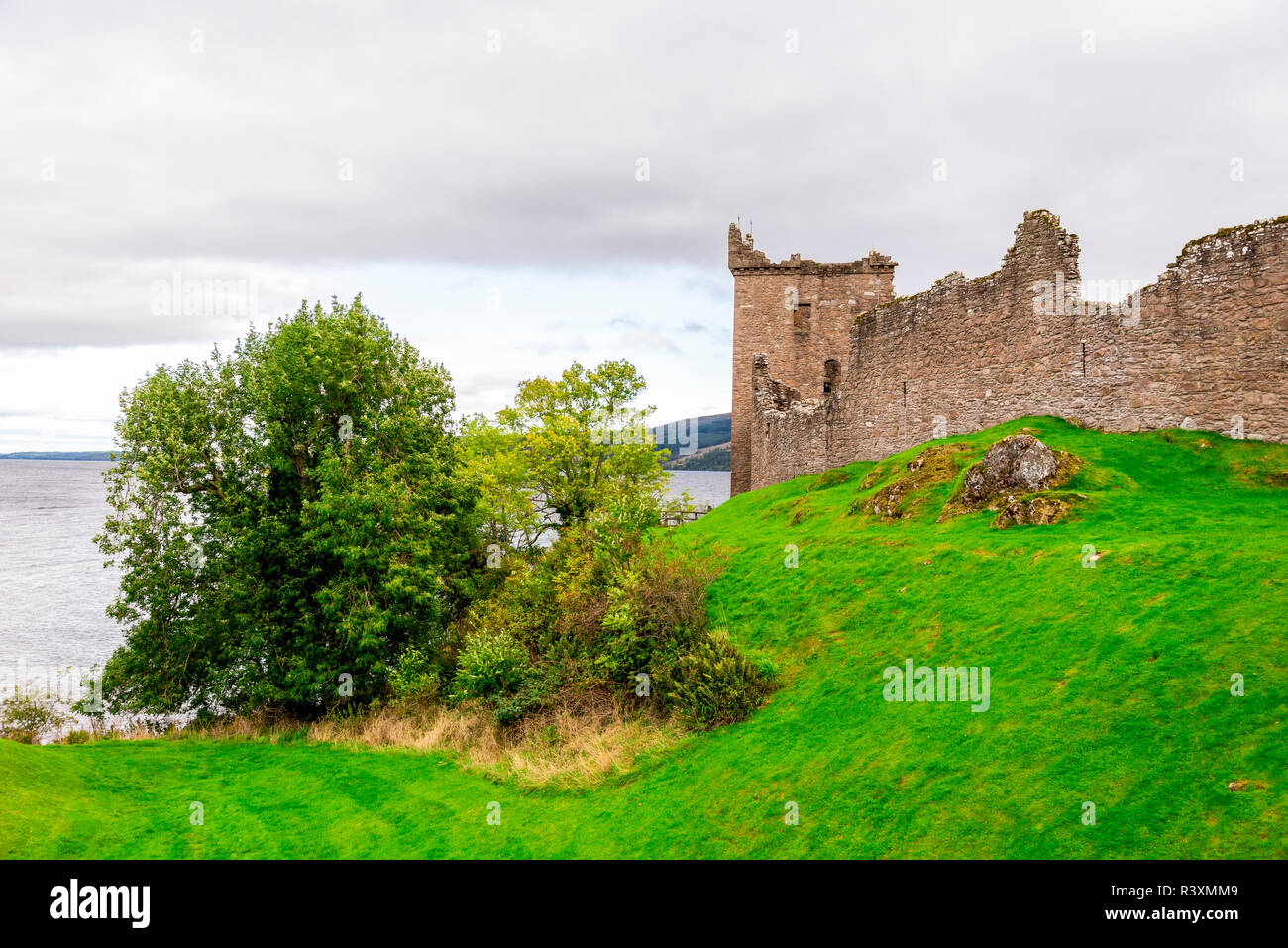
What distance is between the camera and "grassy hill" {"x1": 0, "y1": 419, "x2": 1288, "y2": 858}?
9422mm

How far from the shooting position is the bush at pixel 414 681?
23.5 metres

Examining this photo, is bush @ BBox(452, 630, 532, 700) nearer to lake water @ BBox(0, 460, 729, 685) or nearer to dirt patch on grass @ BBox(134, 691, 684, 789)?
dirt patch on grass @ BBox(134, 691, 684, 789)

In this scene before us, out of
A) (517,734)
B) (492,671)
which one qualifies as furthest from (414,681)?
(517,734)

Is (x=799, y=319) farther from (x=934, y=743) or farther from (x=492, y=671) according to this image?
(x=934, y=743)

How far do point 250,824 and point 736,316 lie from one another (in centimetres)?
3706

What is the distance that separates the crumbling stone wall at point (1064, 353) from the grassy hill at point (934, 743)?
116cm

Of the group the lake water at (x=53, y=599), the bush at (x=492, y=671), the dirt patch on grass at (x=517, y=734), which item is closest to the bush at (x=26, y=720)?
the dirt patch on grass at (x=517, y=734)

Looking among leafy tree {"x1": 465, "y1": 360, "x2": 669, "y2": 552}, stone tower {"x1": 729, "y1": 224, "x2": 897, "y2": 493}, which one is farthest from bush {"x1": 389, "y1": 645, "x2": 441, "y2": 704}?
stone tower {"x1": 729, "y1": 224, "x2": 897, "y2": 493}

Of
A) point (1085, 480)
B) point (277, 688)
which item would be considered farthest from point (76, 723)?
point (1085, 480)

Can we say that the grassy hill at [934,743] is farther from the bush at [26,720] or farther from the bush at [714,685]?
the bush at [26,720]

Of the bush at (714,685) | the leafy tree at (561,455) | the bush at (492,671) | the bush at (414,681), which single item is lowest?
the bush at (414,681)

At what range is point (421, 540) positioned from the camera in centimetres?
2544

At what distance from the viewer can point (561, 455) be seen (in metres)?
32.6
